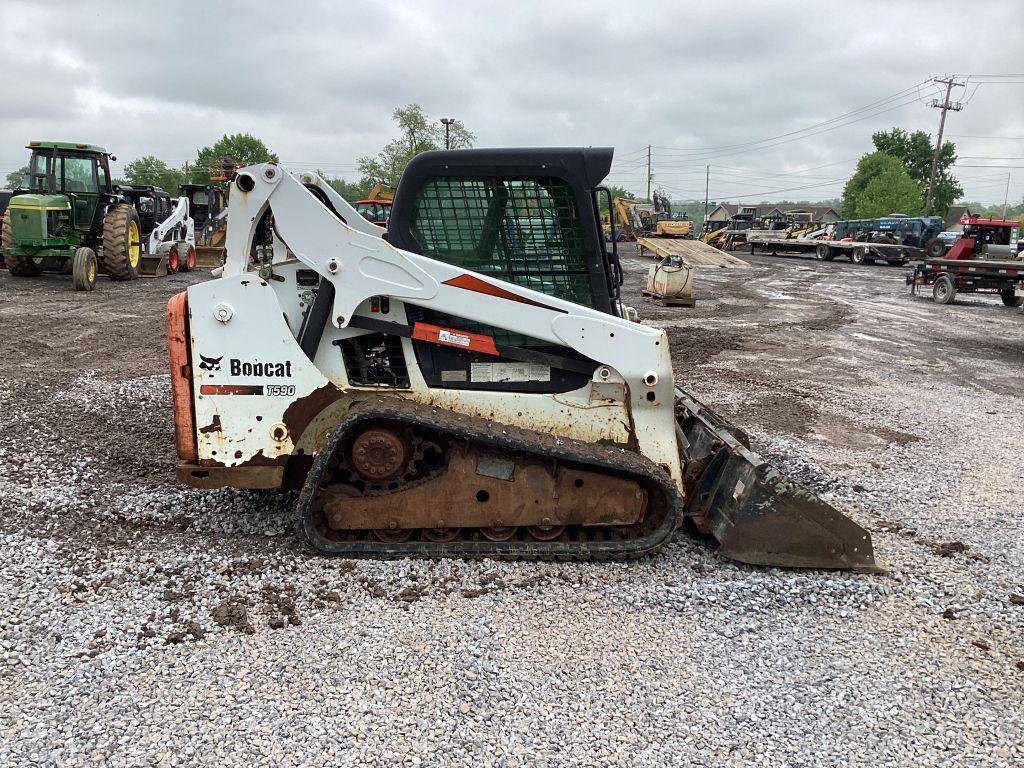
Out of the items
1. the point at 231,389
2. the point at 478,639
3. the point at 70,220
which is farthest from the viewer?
the point at 70,220

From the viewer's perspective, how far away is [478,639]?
141 inches

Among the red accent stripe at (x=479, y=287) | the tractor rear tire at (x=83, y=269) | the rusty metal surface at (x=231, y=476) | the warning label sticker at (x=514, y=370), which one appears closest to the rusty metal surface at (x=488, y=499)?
the rusty metal surface at (x=231, y=476)

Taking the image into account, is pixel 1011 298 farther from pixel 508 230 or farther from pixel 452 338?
pixel 452 338

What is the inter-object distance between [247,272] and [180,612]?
1.97 m

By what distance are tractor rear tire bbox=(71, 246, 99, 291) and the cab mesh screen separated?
1448 centimetres

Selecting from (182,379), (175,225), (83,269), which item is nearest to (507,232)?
(182,379)

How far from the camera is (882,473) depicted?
6301 millimetres

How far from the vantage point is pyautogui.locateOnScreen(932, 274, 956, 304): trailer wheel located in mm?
20188

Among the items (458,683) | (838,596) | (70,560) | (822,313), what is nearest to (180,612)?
(70,560)

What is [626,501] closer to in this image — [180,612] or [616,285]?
→ [616,285]

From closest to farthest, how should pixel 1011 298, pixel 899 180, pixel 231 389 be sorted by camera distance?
pixel 231 389
pixel 1011 298
pixel 899 180

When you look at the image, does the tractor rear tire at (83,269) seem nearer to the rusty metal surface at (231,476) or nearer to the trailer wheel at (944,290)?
the rusty metal surface at (231,476)

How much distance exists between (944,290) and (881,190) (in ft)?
175

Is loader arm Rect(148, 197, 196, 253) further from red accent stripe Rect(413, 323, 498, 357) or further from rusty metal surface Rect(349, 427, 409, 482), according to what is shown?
rusty metal surface Rect(349, 427, 409, 482)
